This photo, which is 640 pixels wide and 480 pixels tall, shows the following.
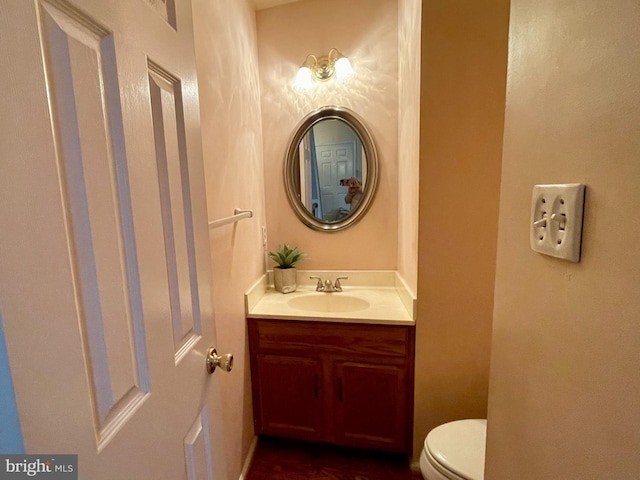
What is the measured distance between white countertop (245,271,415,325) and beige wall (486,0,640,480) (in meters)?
0.84

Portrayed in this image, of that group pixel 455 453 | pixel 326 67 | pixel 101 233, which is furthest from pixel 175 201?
pixel 326 67

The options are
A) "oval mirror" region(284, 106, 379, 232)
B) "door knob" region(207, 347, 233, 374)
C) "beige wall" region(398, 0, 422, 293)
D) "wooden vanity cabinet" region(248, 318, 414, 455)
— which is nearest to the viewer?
"door knob" region(207, 347, 233, 374)

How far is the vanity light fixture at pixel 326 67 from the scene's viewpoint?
176 centimetres

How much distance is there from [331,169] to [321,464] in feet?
5.50

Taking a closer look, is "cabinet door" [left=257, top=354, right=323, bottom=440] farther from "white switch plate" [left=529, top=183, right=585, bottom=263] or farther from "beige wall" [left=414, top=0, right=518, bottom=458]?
"white switch plate" [left=529, top=183, right=585, bottom=263]

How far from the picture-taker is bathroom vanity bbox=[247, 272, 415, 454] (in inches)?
57.2

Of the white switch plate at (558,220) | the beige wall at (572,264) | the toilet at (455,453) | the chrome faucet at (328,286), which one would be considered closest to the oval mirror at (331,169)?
the chrome faucet at (328,286)

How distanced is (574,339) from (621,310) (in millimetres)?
97

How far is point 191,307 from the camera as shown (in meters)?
0.73

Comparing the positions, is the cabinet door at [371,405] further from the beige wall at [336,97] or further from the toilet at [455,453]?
the beige wall at [336,97]

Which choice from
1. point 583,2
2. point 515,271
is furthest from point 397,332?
point 583,2

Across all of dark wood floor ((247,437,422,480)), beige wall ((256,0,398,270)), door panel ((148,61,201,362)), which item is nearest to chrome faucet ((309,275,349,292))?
beige wall ((256,0,398,270))

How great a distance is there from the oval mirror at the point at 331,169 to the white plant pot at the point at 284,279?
0.34 m

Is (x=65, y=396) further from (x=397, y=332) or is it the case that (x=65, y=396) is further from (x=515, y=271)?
(x=397, y=332)
